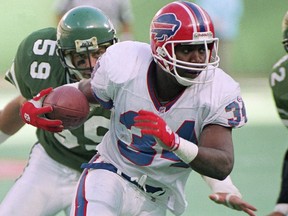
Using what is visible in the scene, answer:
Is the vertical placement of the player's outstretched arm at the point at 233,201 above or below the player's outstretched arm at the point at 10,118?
above

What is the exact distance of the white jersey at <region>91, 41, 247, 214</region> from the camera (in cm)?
374

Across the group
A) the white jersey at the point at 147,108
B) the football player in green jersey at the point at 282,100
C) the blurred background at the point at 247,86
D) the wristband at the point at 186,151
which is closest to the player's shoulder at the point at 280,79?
the football player in green jersey at the point at 282,100

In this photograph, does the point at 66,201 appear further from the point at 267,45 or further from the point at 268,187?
the point at 267,45

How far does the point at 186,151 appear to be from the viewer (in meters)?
3.42

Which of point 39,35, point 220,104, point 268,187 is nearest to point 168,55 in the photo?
point 220,104

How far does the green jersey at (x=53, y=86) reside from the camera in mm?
4469

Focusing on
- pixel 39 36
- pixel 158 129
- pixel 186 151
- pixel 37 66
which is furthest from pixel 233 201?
pixel 39 36

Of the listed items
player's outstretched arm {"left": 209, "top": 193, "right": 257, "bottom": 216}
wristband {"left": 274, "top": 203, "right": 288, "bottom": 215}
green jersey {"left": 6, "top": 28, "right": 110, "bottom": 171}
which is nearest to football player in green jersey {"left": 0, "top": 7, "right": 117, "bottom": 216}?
green jersey {"left": 6, "top": 28, "right": 110, "bottom": 171}

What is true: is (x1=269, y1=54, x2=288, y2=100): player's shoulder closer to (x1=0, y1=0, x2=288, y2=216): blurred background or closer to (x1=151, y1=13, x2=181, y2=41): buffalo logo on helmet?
(x1=151, y1=13, x2=181, y2=41): buffalo logo on helmet

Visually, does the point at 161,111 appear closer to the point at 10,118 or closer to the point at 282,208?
the point at 282,208

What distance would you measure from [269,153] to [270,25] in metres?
4.34

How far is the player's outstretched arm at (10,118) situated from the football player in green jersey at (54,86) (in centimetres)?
10

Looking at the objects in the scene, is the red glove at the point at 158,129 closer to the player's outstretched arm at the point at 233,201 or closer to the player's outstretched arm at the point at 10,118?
the player's outstretched arm at the point at 233,201

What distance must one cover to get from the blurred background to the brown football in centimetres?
238
